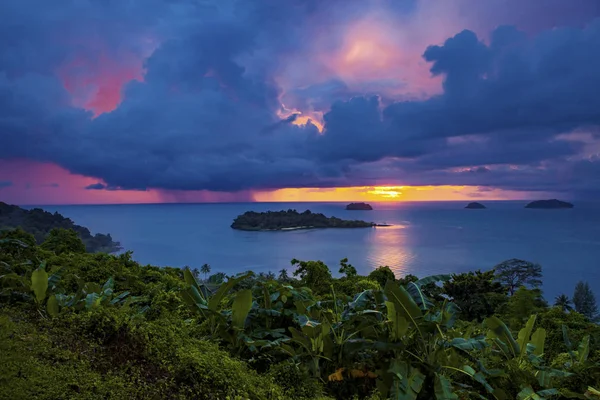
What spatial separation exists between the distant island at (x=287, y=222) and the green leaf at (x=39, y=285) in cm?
3456

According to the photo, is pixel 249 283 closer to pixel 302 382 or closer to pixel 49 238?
pixel 302 382

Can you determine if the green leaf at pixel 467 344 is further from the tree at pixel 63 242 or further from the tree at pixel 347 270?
the tree at pixel 63 242

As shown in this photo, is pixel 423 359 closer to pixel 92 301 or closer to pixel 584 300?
pixel 92 301

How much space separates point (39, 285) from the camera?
3371 millimetres

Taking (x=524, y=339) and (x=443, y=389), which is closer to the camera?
(x=443, y=389)

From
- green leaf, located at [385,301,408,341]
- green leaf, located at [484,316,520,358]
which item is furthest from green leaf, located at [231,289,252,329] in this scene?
green leaf, located at [484,316,520,358]

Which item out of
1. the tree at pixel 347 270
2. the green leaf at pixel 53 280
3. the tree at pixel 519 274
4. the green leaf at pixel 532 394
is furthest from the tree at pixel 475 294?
the green leaf at pixel 53 280

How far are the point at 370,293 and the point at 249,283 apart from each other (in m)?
2.85

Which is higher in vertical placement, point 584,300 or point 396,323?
point 396,323

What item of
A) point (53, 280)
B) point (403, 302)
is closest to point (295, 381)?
point (403, 302)

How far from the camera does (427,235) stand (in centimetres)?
3666

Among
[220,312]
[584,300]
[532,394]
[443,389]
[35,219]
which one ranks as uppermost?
[35,219]

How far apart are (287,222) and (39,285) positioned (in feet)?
117

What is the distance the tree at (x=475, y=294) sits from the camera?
28.1ft
